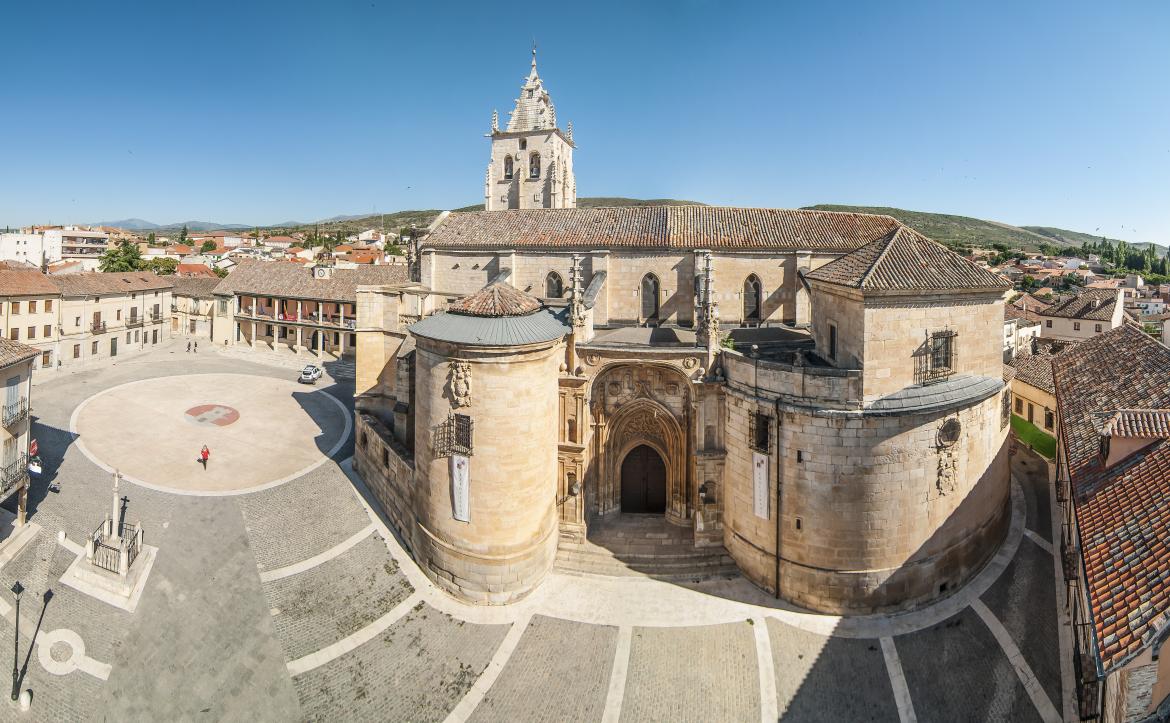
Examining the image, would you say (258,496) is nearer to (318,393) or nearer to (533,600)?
(533,600)

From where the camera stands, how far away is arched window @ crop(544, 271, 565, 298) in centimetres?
2630

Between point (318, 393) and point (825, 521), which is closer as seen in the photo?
point (825, 521)

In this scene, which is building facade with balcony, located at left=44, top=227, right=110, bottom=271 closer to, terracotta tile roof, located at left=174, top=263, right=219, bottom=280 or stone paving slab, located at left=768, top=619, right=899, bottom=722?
terracotta tile roof, located at left=174, top=263, right=219, bottom=280

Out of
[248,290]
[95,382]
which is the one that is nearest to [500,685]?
[95,382]

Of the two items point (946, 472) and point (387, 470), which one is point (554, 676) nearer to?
point (387, 470)

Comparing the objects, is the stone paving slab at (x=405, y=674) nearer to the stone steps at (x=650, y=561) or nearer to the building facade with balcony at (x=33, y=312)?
the stone steps at (x=650, y=561)

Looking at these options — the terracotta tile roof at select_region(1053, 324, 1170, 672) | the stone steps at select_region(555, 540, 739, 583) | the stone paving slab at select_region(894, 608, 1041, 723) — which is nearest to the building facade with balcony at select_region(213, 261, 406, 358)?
the stone steps at select_region(555, 540, 739, 583)

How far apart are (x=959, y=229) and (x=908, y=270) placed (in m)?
156

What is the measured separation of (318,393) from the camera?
36.0 m

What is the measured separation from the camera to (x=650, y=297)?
25469 mm

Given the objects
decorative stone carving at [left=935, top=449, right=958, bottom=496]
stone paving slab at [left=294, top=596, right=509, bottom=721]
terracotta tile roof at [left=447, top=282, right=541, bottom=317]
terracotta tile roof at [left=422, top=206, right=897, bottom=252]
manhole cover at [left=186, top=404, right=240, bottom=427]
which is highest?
terracotta tile roof at [left=422, top=206, right=897, bottom=252]

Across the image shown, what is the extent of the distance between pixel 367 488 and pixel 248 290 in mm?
32489

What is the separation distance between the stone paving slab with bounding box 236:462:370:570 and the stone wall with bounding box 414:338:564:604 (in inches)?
167

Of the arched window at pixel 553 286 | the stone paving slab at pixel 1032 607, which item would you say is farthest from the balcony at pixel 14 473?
the stone paving slab at pixel 1032 607
